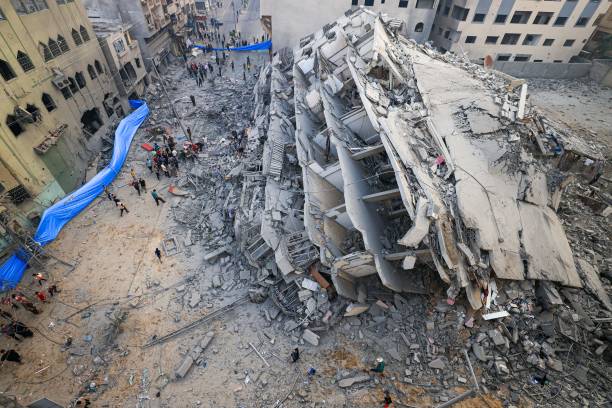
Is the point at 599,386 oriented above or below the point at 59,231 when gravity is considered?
above

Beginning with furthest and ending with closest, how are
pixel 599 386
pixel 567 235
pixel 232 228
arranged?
1. pixel 232 228
2. pixel 567 235
3. pixel 599 386

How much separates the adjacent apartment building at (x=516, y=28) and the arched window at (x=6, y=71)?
106 ft

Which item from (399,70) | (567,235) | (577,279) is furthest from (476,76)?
(577,279)

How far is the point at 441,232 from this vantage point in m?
9.10

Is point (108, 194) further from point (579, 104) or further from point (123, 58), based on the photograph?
point (579, 104)

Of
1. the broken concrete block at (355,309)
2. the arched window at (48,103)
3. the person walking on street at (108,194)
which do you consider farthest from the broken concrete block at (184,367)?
the arched window at (48,103)

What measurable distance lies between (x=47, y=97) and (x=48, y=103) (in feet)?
1.02

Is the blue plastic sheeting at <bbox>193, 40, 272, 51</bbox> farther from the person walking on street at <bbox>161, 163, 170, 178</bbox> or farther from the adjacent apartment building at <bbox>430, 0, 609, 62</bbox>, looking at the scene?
the person walking on street at <bbox>161, 163, 170, 178</bbox>

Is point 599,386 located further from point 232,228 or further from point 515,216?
point 232,228

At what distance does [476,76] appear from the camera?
706 inches

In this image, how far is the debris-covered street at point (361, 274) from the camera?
916cm

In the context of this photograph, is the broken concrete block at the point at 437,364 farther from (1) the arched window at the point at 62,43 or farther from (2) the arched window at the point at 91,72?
(2) the arched window at the point at 91,72

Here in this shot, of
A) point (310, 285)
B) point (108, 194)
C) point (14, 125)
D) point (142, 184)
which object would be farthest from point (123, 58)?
point (310, 285)

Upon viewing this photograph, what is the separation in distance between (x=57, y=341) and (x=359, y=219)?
11481 mm
